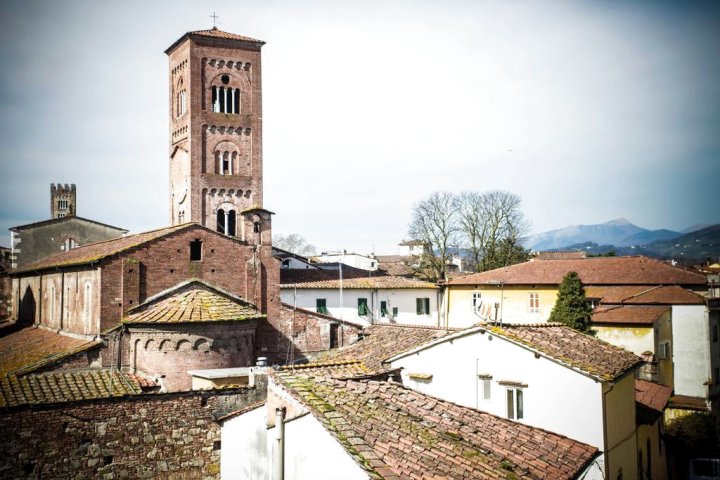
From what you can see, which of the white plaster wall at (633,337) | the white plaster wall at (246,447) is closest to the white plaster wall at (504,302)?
the white plaster wall at (633,337)

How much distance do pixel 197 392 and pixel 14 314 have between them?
2505 cm

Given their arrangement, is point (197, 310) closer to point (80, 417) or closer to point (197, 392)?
point (197, 392)

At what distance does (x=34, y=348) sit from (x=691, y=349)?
104 ft

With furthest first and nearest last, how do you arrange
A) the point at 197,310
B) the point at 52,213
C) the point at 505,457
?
the point at 52,213 → the point at 197,310 → the point at 505,457

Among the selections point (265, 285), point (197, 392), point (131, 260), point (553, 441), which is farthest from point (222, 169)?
point (553, 441)

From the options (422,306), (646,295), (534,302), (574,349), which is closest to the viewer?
(574,349)

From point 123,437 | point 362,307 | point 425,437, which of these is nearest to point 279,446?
point 425,437

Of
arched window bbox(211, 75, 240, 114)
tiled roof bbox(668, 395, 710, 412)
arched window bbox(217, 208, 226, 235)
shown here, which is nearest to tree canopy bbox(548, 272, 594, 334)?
tiled roof bbox(668, 395, 710, 412)

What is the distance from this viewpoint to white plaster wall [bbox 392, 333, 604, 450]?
594 inches

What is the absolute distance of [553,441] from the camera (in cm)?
1438

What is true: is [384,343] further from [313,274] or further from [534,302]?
[534,302]

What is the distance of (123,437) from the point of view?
63.6ft

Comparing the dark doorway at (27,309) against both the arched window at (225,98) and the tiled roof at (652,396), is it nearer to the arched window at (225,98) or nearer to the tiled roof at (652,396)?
the arched window at (225,98)

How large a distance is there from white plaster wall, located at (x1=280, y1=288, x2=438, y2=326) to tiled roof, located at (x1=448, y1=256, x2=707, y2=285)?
3.06 m
